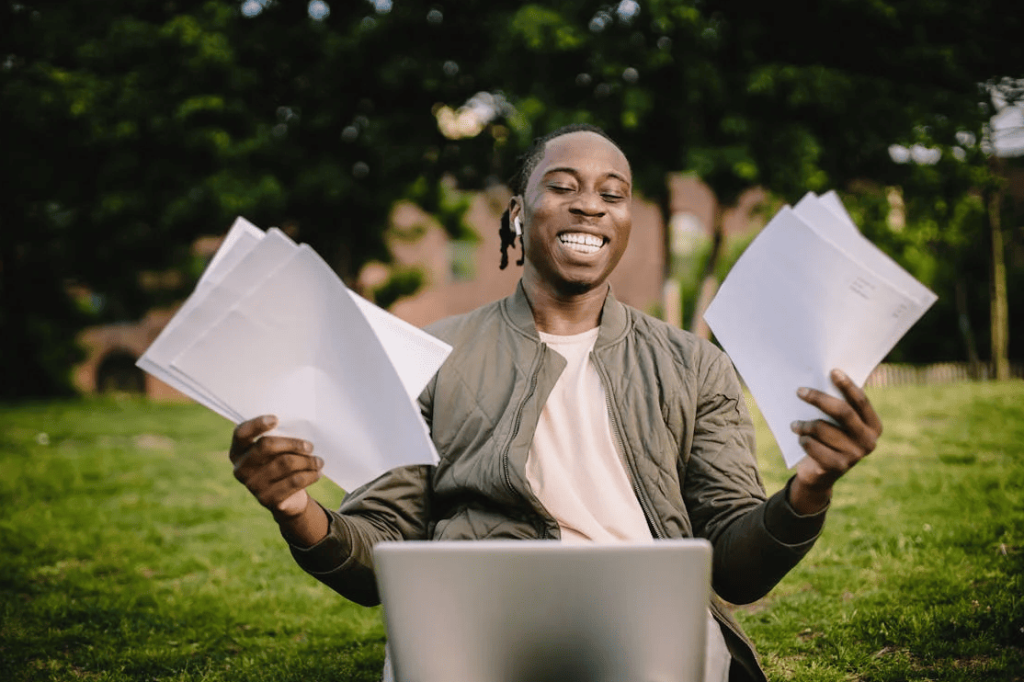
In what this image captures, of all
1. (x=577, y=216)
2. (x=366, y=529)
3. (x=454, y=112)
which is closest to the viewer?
(x=366, y=529)

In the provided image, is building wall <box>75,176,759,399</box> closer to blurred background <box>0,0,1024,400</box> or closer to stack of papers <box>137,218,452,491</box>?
blurred background <box>0,0,1024,400</box>

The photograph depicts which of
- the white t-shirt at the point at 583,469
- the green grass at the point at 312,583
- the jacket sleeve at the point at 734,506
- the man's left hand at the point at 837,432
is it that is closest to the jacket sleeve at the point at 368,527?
the white t-shirt at the point at 583,469

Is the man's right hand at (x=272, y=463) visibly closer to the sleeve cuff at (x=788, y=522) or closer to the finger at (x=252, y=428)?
the finger at (x=252, y=428)

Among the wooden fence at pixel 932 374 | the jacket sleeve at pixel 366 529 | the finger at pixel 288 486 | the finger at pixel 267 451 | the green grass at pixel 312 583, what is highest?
the finger at pixel 267 451

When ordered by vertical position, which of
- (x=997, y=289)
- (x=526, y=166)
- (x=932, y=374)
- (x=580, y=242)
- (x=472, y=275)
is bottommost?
(x=932, y=374)

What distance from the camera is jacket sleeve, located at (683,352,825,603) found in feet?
6.25

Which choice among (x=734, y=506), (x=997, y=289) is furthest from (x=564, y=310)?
(x=997, y=289)

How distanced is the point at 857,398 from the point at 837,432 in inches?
3.5

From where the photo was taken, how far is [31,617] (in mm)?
4078

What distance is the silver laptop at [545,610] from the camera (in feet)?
4.44

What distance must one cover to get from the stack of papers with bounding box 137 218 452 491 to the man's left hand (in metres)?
0.73

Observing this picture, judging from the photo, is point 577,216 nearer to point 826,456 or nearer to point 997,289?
point 826,456

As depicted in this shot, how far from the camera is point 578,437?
7.27 feet

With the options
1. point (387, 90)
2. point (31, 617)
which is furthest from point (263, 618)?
point (387, 90)
